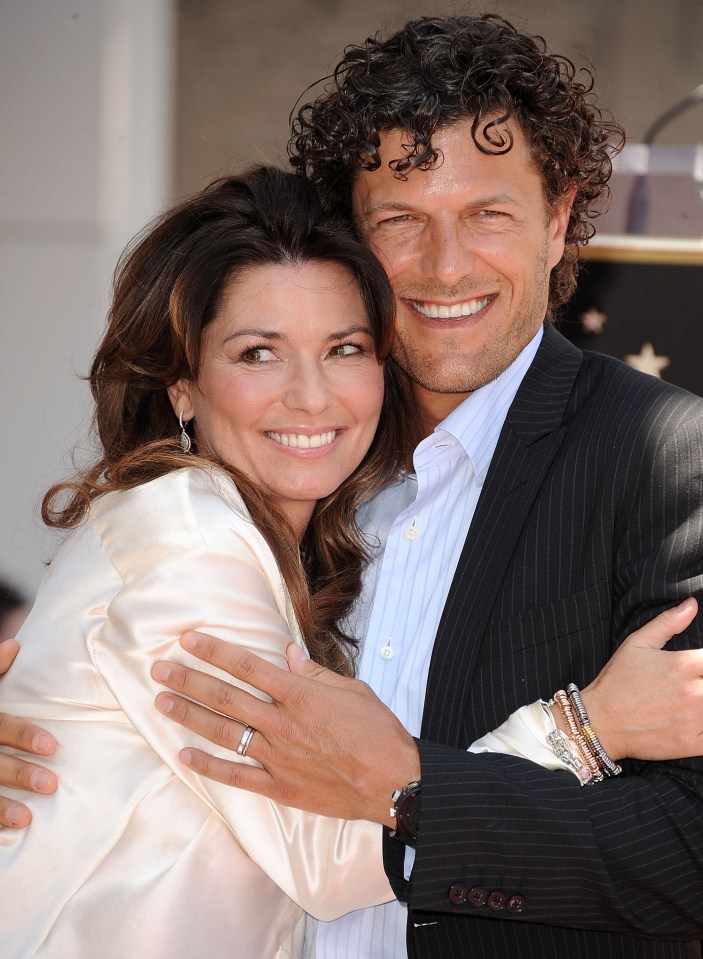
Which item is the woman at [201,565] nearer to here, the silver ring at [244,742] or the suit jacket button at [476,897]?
the silver ring at [244,742]

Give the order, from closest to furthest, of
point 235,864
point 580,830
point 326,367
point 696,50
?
point 580,830 < point 235,864 < point 326,367 < point 696,50

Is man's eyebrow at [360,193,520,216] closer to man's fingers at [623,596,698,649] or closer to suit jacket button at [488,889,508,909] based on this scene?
man's fingers at [623,596,698,649]

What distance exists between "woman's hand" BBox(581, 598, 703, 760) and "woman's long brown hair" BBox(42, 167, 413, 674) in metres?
0.62

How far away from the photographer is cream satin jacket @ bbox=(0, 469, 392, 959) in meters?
1.88

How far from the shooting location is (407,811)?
1834 millimetres

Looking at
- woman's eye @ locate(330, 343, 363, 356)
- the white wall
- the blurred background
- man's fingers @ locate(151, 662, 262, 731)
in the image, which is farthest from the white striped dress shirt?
the white wall

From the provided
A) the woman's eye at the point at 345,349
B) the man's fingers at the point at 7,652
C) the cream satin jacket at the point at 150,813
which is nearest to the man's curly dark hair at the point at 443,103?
the woman's eye at the point at 345,349

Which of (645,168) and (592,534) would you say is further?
(645,168)

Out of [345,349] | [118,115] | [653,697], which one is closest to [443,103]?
[345,349]

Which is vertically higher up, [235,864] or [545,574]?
[545,574]

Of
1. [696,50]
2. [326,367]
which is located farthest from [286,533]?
[696,50]

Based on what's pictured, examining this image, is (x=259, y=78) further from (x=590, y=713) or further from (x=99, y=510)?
(x=590, y=713)

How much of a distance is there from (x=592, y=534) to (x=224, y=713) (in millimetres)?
750

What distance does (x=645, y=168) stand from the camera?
3781 millimetres
